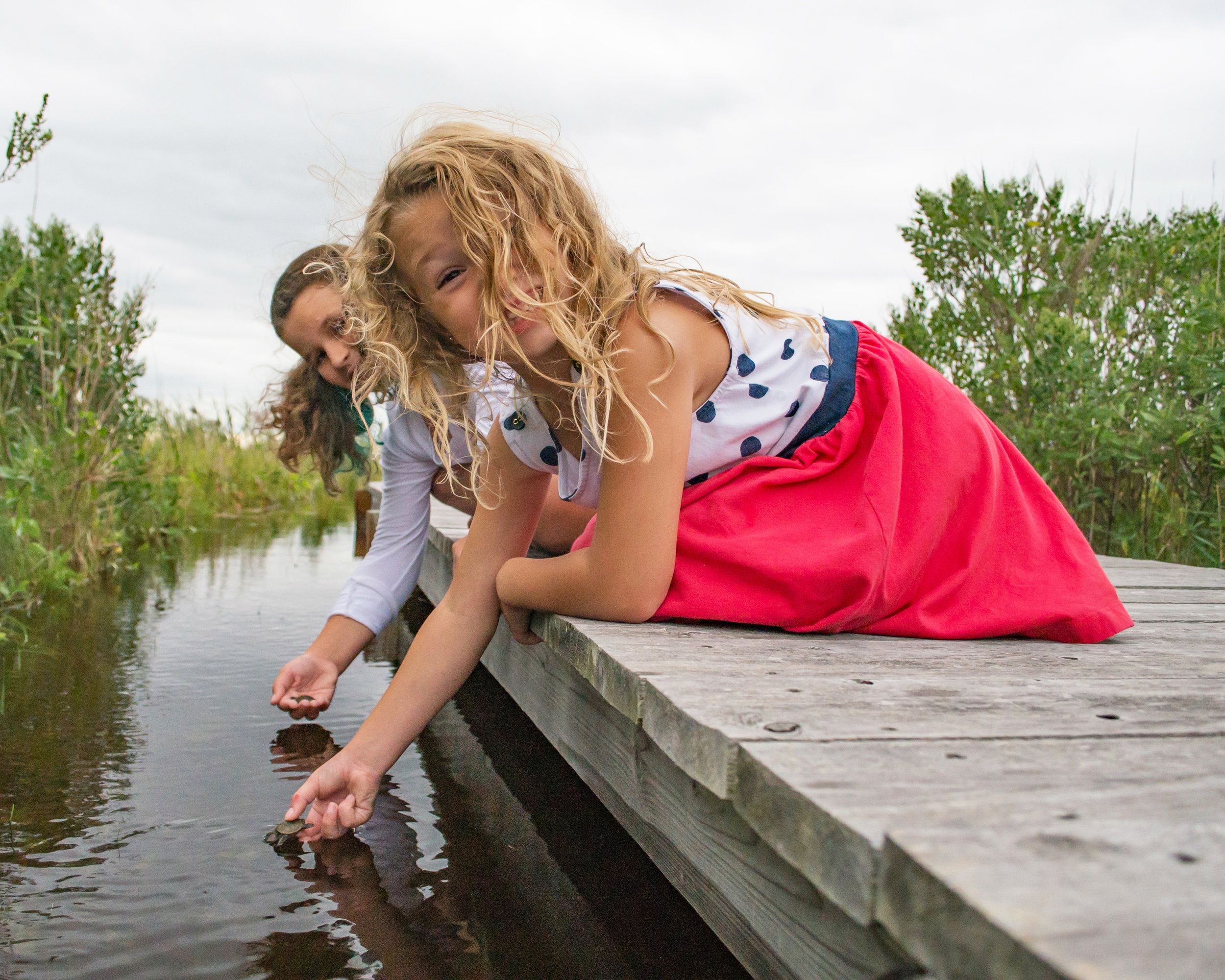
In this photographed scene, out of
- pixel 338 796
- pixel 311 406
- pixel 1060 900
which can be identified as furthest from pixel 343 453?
pixel 1060 900

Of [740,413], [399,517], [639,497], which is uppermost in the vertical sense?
[740,413]

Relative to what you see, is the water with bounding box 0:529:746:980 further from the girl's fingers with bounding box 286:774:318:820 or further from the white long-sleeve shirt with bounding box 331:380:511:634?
the white long-sleeve shirt with bounding box 331:380:511:634

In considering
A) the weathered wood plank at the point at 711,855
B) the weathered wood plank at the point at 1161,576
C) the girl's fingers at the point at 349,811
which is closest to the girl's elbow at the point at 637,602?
the weathered wood plank at the point at 711,855

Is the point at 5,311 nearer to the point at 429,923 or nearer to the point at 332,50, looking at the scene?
the point at 332,50

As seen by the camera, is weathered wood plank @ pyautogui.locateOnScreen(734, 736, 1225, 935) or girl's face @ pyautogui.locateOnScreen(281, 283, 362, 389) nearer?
weathered wood plank @ pyautogui.locateOnScreen(734, 736, 1225, 935)

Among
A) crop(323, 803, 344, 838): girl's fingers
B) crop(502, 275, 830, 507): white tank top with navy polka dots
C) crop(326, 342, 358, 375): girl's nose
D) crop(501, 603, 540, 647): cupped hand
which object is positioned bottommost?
crop(323, 803, 344, 838): girl's fingers

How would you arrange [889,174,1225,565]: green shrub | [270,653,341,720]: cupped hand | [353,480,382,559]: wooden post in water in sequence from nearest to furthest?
[270,653,341,720]: cupped hand, [889,174,1225,565]: green shrub, [353,480,382,559]: wooden post in water

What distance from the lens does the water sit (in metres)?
1.35

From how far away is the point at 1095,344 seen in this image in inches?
150

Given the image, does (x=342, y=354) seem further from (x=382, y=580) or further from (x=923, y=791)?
(x=923, y=791)

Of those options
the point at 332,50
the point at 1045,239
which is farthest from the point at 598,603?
the point at 1045,239

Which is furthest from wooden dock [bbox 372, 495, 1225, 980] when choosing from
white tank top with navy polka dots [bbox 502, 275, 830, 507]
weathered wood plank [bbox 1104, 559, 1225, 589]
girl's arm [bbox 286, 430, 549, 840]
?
weathered wood plank [bbox 1104, 559, 1225, 589]

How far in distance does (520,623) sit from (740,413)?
57 cm

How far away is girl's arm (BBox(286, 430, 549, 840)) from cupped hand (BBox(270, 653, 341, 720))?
51cm
